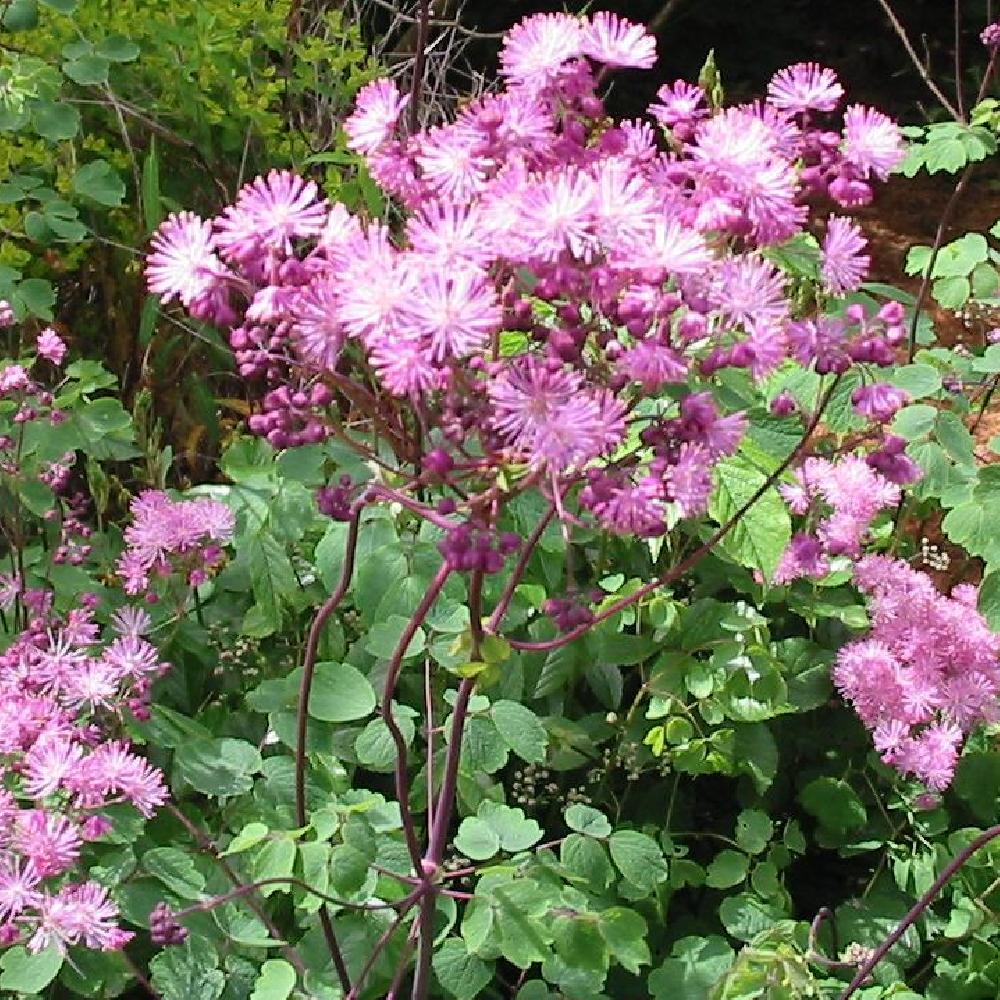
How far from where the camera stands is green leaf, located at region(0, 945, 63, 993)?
4.94ft

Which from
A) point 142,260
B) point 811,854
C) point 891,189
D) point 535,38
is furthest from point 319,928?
point 891,189

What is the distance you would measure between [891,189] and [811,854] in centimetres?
356

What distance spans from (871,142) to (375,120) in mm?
392

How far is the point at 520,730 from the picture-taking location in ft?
5.49

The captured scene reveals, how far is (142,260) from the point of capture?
2.95 meters

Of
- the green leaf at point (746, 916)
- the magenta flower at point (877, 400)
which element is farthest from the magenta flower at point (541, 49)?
the green leaf at point (746, 916)

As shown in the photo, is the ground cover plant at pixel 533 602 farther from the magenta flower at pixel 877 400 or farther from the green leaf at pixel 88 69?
the green leaf at pixel 88 69

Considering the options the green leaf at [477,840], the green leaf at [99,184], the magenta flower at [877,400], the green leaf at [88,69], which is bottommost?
the green leaf at [477,840]

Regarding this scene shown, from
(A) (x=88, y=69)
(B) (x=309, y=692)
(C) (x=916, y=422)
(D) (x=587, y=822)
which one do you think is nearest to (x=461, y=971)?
(D) (x=587, y=822)

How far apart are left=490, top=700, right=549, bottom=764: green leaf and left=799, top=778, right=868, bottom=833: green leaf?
531 mm

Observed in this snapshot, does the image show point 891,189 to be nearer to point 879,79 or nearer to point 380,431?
point 879,79

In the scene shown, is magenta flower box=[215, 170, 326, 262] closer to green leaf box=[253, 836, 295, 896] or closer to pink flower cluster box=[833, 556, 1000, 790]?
green leaf box=[253, 836, 295, 896]

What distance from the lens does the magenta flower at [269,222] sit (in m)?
1.18

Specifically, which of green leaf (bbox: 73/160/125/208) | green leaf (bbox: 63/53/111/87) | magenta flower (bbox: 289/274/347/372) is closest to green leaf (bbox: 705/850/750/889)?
magenta flower (bbox: 289/274/347/372)
